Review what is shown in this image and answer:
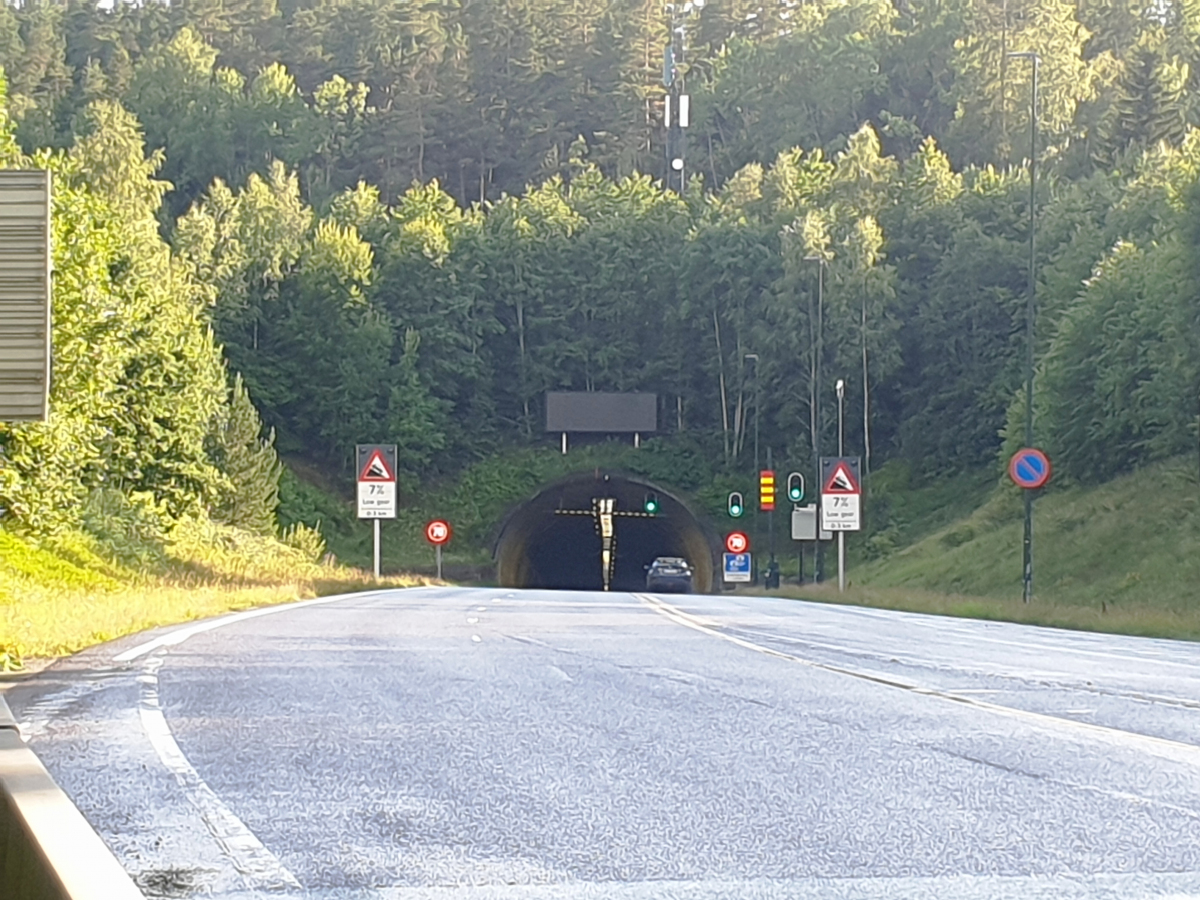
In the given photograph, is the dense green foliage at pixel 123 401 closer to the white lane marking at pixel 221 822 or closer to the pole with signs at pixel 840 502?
the pole with signs at pixel 840 502

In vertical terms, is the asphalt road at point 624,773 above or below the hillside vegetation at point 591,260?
below

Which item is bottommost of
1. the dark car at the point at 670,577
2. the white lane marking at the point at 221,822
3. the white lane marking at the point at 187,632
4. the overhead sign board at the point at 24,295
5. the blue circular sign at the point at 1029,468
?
the dark car at the point at 670,577

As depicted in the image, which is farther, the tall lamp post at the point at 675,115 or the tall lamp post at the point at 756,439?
the tall lamp post at the point at 675,115

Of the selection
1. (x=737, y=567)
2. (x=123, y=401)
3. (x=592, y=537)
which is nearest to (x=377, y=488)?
(x=123, y=401)

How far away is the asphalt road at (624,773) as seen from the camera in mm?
6848

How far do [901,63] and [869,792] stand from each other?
404ft

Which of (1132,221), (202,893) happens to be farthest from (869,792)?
(1132,221)

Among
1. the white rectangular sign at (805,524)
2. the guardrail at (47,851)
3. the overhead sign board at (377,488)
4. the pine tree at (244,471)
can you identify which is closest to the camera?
the guardrail at (47,851)

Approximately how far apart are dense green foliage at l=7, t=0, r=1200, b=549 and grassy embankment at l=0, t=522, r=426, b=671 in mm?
1733

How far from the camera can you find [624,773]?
30.7 ft

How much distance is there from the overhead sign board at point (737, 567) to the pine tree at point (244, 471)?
57.0ft

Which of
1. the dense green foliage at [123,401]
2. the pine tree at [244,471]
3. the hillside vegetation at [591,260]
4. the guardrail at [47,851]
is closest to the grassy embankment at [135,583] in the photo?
the hillside vegetation at [591,260]

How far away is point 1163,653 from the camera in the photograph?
21094 millimetres

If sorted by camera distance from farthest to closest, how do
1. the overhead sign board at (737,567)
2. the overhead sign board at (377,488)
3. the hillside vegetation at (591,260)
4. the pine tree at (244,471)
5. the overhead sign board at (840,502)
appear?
the overhead sign board at (737,567) → the pine tree at (244,471) → the hillside vegetation at (591,260) → the overhead sign board at (840,502) → the overhead sign board at (377,488)
